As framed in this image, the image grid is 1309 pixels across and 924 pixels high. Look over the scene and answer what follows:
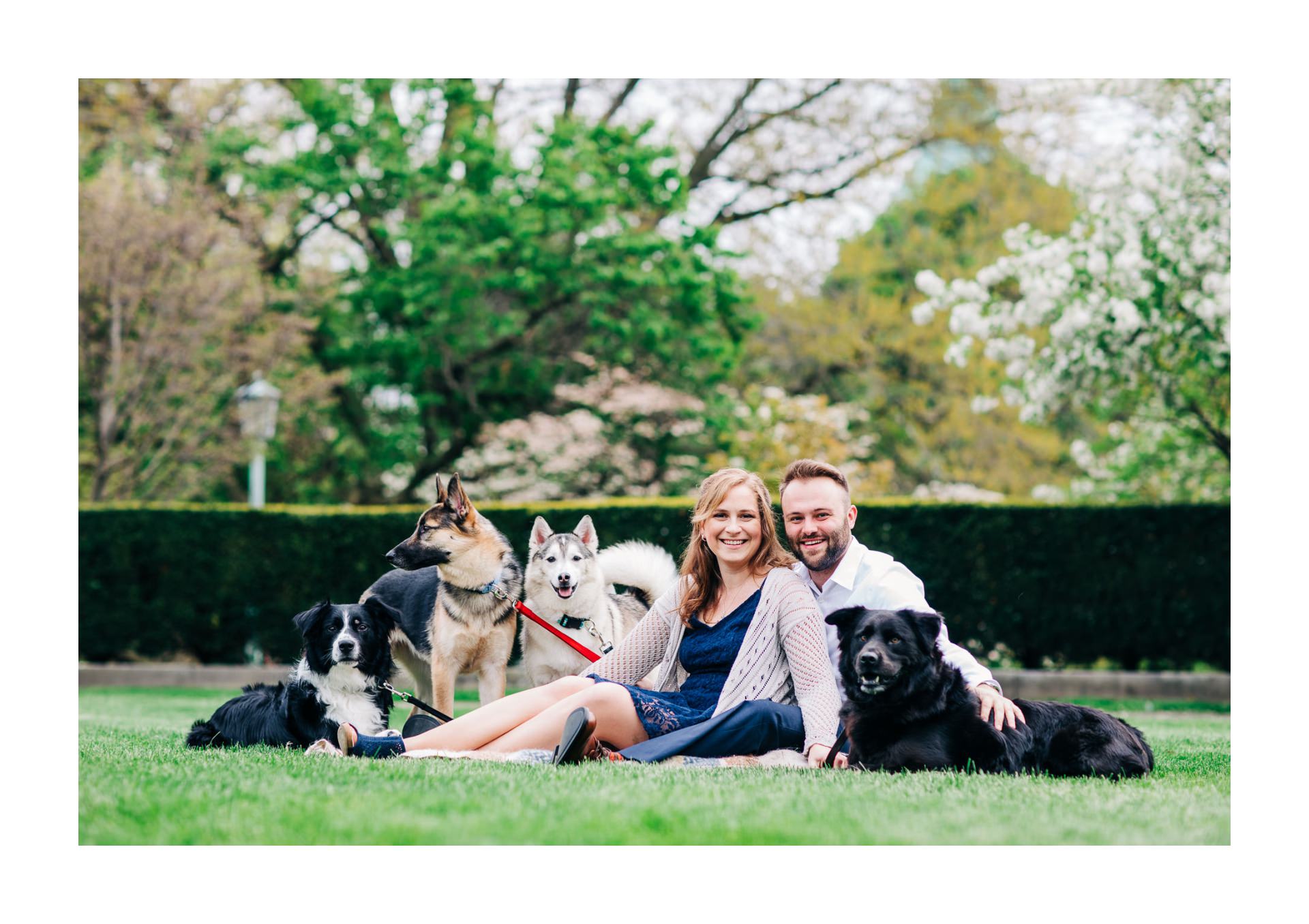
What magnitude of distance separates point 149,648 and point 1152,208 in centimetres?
1052

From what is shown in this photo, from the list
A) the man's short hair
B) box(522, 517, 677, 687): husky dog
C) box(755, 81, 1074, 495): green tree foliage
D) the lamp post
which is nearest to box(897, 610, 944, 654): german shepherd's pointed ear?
the man's short hair

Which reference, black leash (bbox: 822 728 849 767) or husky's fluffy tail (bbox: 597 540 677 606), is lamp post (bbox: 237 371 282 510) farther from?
black leash (bbox: 822 728 849 767)

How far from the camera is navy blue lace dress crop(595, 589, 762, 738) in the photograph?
441cm

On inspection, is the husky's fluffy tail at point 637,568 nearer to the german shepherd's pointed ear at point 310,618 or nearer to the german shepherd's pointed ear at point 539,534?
the german shepherd's pointed ear at point 539,534

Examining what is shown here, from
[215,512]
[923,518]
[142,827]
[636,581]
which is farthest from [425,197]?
[142,827]

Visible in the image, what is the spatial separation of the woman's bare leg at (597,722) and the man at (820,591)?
5.0 inches

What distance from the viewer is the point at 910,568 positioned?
10.3m

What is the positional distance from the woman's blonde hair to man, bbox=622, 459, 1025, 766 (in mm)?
100

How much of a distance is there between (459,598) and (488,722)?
155 cm

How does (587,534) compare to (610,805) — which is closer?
(610,805)

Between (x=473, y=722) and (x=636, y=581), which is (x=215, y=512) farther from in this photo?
(x=473, y=722)

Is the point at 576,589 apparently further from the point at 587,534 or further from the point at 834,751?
the point at 834,751

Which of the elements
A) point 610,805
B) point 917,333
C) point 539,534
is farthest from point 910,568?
point 917,333

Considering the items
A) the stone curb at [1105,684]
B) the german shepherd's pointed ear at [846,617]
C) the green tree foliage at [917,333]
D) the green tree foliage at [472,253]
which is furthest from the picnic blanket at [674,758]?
the green tree foliage at [917,333]
